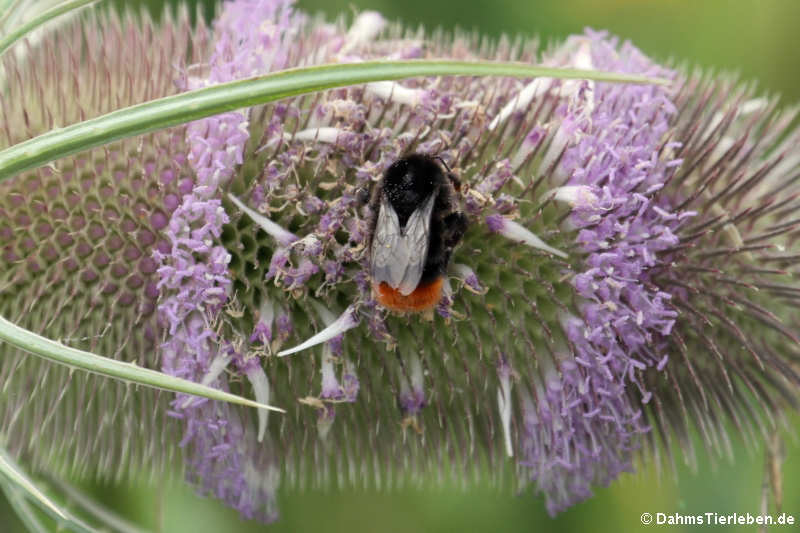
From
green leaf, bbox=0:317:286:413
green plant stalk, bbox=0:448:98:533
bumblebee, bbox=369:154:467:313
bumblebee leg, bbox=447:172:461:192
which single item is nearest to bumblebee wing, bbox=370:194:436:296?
bumblebee, bbox=369:154:467:313

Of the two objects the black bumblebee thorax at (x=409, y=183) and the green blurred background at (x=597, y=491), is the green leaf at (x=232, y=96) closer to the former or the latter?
the black bumblebee thorax at (x=409, y=183)

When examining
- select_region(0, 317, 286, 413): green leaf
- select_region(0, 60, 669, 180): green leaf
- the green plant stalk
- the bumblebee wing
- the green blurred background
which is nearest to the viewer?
select_region(0, 60, 669, 180): green leaf

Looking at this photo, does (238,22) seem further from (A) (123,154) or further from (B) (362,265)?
(B) (362,265)

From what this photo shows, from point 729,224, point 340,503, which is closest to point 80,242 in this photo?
point 729,224

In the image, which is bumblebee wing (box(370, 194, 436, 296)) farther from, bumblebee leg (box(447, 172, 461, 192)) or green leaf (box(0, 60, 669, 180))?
green leaf (box(0, 60, 669, 180))

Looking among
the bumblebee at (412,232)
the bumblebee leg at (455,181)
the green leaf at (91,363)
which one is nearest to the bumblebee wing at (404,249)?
the bumblebee at (412,232)

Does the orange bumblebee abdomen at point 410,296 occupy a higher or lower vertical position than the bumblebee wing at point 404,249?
lower
